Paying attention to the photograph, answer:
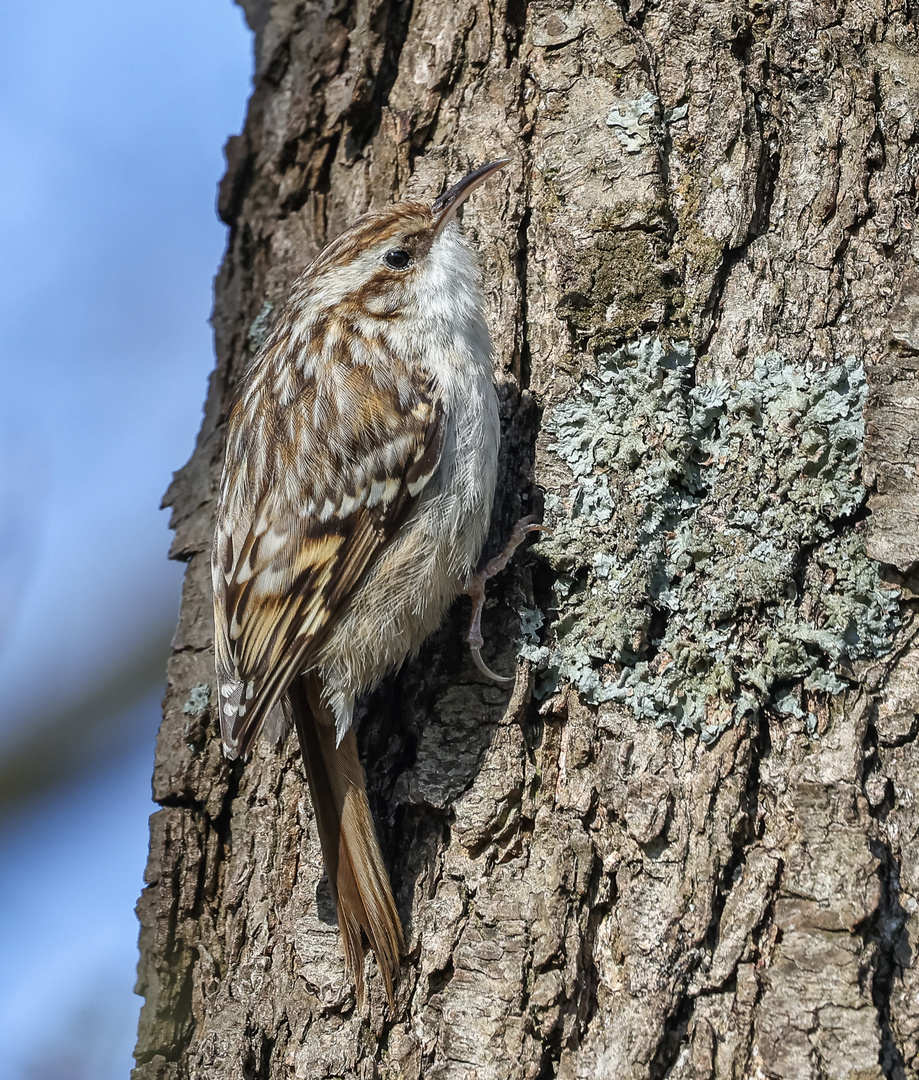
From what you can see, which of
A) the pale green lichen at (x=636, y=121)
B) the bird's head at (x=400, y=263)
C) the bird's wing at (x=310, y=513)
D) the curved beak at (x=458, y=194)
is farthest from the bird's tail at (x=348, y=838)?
the pale green lichen at (x=636, y=121)

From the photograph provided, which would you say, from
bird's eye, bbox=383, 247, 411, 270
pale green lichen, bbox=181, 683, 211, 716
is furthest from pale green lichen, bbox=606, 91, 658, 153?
pale green lichen, bbox=181, 683, 211, 716

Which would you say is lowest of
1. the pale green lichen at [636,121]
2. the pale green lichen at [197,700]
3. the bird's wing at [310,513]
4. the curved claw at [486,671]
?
the curved claw at [486,671]

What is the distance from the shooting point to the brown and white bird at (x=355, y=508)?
6.70 feet

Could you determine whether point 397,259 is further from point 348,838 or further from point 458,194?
point 348,838

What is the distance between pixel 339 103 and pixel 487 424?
1.02 metres

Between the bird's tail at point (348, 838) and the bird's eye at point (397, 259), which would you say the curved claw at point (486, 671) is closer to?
the bird's tail at point (348, 838)

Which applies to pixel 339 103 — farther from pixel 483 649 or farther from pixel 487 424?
pixel 483 649

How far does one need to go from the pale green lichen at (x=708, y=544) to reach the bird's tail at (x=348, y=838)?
42 centimetres

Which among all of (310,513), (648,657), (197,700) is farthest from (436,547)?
(197,700)

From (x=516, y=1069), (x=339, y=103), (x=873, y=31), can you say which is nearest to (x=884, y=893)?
(x=516, y=1069)

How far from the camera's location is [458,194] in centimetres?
222

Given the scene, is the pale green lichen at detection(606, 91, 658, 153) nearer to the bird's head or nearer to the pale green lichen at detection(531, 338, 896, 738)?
the bird's head

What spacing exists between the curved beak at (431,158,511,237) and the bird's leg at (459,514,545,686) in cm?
69

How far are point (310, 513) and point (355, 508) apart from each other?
99 mm
